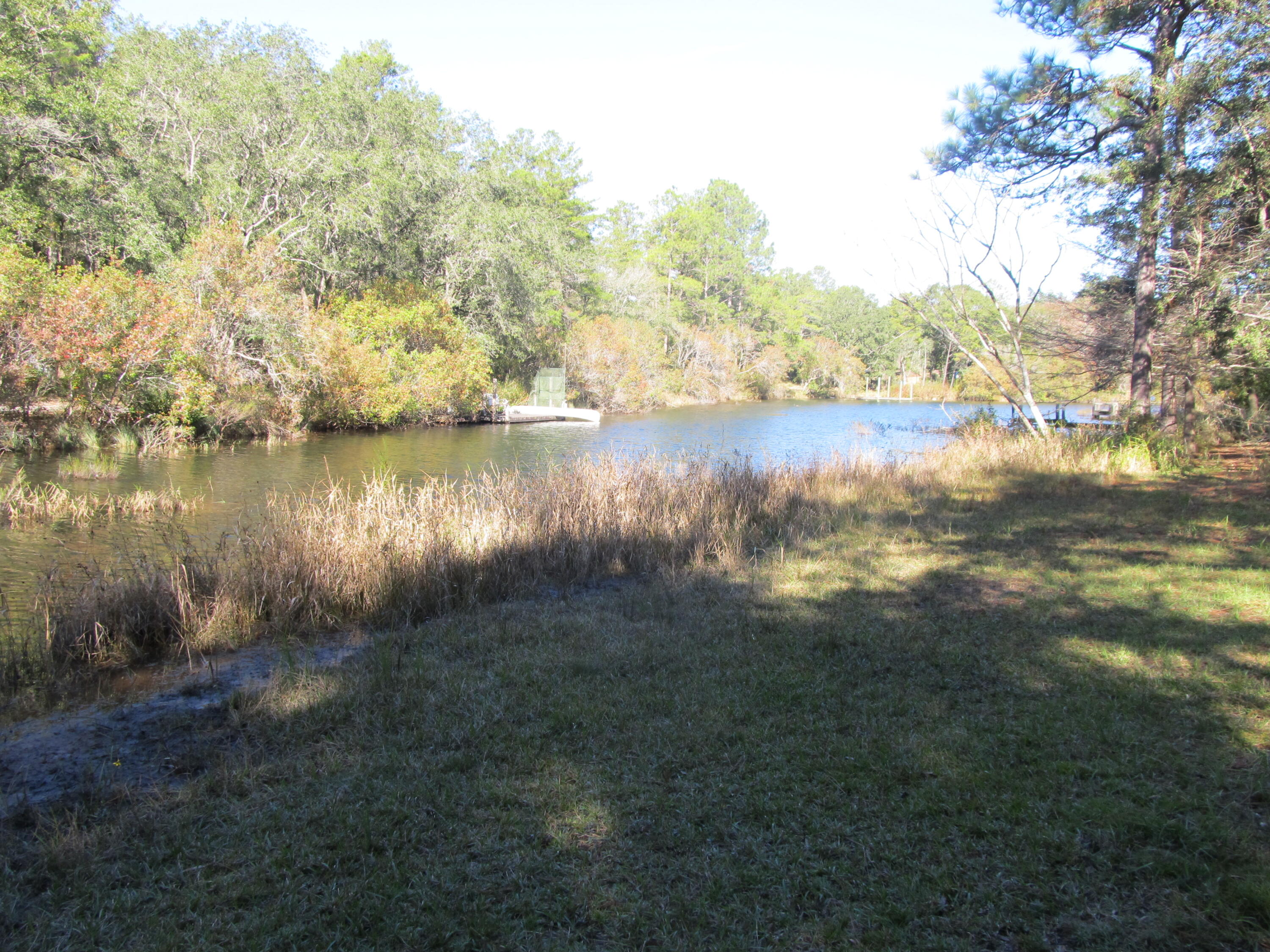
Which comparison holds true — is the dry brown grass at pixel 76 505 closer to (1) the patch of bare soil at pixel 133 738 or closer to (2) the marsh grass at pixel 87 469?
(2) the marsh grass at pixel 87 469

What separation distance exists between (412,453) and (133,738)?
17662 millimetres

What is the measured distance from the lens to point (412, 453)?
2136 cm

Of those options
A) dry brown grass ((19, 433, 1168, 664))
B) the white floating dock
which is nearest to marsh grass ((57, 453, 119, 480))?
dry brown grass ((19, 433, 1168, 664))

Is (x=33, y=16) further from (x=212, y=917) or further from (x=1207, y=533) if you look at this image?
(x=1207, y=533)

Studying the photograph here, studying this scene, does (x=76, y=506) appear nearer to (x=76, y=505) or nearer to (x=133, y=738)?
(x=76, y=505)

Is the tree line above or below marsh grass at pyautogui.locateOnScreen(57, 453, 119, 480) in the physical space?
above

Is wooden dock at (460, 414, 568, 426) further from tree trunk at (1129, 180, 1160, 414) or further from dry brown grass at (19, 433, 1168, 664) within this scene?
tree trunk at (1129, 180, 1160, 414)

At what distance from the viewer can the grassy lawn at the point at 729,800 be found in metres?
2.56

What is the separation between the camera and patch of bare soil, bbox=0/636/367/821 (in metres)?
3.60

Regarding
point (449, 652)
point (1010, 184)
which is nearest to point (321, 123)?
point (1010, 184)

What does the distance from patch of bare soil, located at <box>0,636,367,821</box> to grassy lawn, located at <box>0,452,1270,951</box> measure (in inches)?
11.1

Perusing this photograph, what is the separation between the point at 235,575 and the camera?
6234 mm

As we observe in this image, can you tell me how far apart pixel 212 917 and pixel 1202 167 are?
1644cm

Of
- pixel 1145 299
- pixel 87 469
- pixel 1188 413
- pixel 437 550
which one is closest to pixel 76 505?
pixel 87 469
